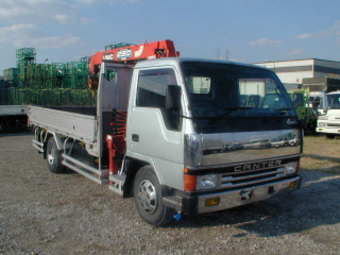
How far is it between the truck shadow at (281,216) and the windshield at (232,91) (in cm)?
159

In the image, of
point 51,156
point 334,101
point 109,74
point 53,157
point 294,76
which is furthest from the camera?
point 294,76

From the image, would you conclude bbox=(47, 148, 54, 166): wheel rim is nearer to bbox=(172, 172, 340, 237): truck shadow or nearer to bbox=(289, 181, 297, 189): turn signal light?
bbox=(172, 172, 340, 237): truck shadow

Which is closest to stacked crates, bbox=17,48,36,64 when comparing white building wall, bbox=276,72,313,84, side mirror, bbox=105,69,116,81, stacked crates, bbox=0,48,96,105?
stacked crates, bbox=0,48,96,105

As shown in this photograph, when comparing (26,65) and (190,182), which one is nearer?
(190,182)

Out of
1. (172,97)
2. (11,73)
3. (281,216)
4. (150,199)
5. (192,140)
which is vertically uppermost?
(11,73)

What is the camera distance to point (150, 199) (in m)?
4.40

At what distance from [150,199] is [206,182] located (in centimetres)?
93

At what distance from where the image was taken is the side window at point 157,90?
4.09 metres

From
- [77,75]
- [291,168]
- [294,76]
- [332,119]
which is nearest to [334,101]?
[332,119]

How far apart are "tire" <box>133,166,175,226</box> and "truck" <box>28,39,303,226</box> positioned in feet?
0.04

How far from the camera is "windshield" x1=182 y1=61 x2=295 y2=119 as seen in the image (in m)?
4.04

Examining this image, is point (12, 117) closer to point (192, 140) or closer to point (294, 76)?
point (192, 140)

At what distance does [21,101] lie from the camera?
61.6 feet

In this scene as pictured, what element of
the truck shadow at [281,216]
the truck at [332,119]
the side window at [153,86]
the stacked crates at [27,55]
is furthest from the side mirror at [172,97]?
the stacked crates at [27,55]
